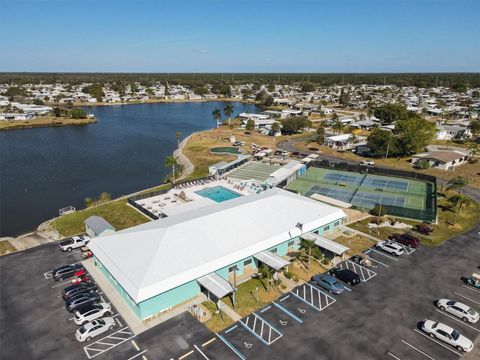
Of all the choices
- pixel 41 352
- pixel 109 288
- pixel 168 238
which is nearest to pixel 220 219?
pixel 168 238

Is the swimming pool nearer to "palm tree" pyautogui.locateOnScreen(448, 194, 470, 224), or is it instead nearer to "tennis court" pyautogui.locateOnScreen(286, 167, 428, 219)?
"tennis court" pyautogui.locateOnScreen(286, 167, 428, 219)

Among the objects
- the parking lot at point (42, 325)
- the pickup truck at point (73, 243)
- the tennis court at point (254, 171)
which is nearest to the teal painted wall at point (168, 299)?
the parking lot at point (42, 325)

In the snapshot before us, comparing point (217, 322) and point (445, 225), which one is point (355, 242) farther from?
point (217, 322)

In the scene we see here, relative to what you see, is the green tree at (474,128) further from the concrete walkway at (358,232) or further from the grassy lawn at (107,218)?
the grassy lawn at (107,218)

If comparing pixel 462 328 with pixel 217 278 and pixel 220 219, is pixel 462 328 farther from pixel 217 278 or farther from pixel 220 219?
pixel 220 219

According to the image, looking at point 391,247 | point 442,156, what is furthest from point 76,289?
point 442,156
